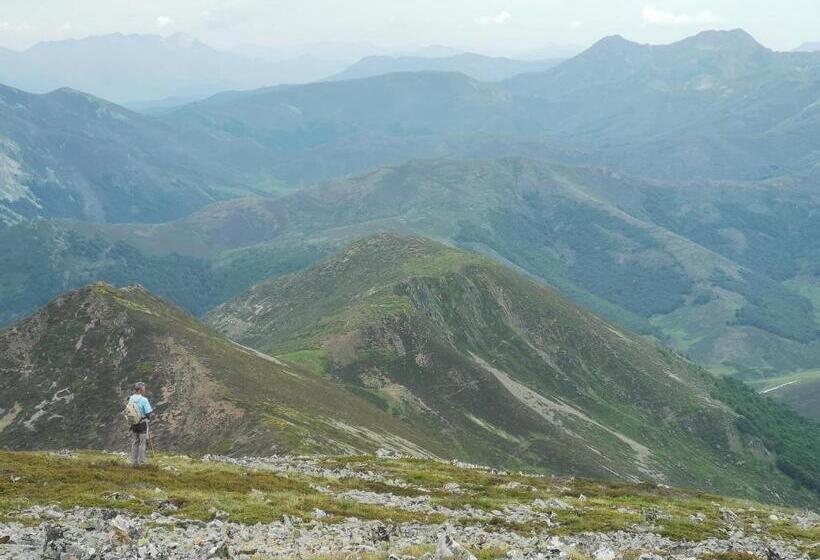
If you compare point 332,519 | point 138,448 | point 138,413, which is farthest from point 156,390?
point 332,519

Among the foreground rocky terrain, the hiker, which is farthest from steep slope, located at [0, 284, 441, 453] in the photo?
the hiker

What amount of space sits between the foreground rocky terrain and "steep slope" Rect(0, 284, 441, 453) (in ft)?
131

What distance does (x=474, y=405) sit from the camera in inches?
7505

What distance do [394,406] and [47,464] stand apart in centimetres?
13077

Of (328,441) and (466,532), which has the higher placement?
(466,532)

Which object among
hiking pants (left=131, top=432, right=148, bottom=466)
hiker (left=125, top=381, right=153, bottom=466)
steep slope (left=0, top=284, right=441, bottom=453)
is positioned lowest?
steep slope (left=0, top=284, right=441, bottom=453)

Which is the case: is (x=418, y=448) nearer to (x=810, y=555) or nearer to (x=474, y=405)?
(x=474, y=405)

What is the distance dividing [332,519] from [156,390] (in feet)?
270

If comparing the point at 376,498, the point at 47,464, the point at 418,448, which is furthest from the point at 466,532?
the point at 418,448

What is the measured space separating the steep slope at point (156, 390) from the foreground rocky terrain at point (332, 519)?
131 ft

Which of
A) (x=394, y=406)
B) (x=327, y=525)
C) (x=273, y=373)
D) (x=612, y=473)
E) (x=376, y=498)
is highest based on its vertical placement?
(x=327, y=525)

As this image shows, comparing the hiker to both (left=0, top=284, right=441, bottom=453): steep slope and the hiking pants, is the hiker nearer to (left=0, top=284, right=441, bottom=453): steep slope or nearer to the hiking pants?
the hiking pants

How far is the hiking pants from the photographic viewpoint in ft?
163

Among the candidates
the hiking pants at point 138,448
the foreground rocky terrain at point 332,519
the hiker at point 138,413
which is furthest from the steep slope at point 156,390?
the hiker at point 138,413
